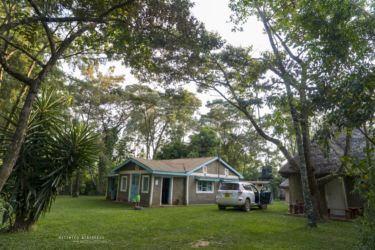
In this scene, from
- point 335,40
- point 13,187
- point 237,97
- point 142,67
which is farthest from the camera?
point 237,97

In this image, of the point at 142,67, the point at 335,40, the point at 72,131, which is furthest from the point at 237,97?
the point at 72,131

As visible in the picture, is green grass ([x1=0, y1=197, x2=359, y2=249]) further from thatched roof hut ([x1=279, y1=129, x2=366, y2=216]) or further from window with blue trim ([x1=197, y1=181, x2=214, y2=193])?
window with blue trim ([x1=197, y1=181, x2=214, y2=193])

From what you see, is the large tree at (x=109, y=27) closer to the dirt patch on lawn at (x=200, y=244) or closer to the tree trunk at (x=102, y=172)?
the dirt patch on lawn at (x=200, y=244)

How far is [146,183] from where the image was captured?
18.9 m

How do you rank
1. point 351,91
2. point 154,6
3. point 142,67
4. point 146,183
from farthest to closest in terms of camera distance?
point 146,183
point 142,67
point 154,6
point 351,91

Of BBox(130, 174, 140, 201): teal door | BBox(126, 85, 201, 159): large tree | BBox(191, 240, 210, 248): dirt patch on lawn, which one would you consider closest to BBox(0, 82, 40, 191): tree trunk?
BBox(191, 240, 210, 248): dirt patch on lawn

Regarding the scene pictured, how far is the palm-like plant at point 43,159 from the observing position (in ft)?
24.5

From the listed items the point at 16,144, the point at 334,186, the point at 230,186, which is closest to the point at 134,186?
the point at 230,186

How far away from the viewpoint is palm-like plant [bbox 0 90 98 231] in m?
7.46

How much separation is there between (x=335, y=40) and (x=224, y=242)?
567 centimetres

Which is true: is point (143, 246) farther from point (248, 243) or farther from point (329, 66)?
point (329, 66)

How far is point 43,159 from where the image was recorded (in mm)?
7781

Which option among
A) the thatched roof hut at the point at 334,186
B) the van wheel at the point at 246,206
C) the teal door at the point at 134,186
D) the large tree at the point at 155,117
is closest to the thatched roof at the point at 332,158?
the thatched roof hut at the point at 334,186

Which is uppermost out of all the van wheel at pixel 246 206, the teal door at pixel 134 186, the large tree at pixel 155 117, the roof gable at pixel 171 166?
the large tree at pixel 155 117
